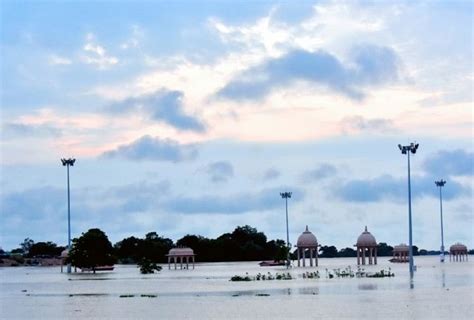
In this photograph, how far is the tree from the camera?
10200 cm

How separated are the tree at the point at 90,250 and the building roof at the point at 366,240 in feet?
131

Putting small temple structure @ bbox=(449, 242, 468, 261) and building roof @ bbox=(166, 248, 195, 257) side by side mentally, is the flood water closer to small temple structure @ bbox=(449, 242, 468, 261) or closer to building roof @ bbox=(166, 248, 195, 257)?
building roof @ bbox=(166, 248, 195, 257)

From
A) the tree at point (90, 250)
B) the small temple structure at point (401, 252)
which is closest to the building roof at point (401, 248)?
the small temple structure at point (401, 252)

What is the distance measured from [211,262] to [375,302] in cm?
13829

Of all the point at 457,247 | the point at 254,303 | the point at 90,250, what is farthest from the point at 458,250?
the point at 254,303

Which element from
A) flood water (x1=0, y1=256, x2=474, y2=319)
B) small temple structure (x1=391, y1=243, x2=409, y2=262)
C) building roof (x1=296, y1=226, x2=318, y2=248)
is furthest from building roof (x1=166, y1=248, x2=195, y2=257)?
flood water (x1=0, y1=256, x2=474, y2=319)

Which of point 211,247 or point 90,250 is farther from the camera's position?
point 211,247

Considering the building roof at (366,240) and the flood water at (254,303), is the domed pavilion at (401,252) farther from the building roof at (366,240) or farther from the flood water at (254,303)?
the flood water at (254,303)

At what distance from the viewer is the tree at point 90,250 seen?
335ft

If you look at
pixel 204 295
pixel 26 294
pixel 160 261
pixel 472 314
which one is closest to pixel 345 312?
pixel 472 314

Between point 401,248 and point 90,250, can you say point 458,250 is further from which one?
point 90,250

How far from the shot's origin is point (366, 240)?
133 m

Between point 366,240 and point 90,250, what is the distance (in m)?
43.7

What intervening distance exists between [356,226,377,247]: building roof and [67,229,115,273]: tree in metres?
39.8
